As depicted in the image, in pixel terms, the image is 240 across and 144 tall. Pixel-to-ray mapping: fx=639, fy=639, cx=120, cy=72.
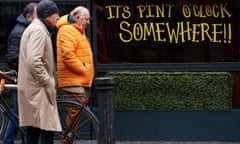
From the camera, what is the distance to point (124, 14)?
8.75 meters

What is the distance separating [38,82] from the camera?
6.09 meters

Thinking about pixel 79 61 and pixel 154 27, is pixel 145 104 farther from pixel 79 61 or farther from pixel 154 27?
pixel 79 61

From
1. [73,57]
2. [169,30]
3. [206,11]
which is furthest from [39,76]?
[206,11]

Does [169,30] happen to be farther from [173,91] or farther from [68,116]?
[68,116]

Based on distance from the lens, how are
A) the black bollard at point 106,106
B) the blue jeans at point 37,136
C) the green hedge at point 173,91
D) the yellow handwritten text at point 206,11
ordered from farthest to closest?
the yellow handwritten text at point 206,11 < the green hedge at point 173,91 < the blue jeans at point 37,136 < the black bollard at point 106,106

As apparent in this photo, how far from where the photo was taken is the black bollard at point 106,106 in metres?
5.98

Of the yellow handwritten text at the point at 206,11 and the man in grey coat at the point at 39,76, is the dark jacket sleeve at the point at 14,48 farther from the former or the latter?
the yellow handwritten text at the point at 206,11

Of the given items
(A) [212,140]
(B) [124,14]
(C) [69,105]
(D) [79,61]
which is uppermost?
(B) [124,14]

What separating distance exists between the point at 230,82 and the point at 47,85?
10.6 ft

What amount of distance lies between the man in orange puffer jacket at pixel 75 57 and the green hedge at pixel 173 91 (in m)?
1.29

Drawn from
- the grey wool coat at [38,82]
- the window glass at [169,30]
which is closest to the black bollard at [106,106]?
the grey wool coat at [38,82]

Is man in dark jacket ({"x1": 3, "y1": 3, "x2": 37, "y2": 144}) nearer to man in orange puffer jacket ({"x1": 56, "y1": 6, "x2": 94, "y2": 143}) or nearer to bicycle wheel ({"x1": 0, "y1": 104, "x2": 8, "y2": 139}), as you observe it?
bicycle wheel ({"x1": 0, "y1": 104, "x2": 8, "y2": 139})

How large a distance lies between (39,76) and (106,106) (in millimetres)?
694

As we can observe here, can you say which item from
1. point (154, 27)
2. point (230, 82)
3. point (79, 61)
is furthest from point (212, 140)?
point (79, 61)
